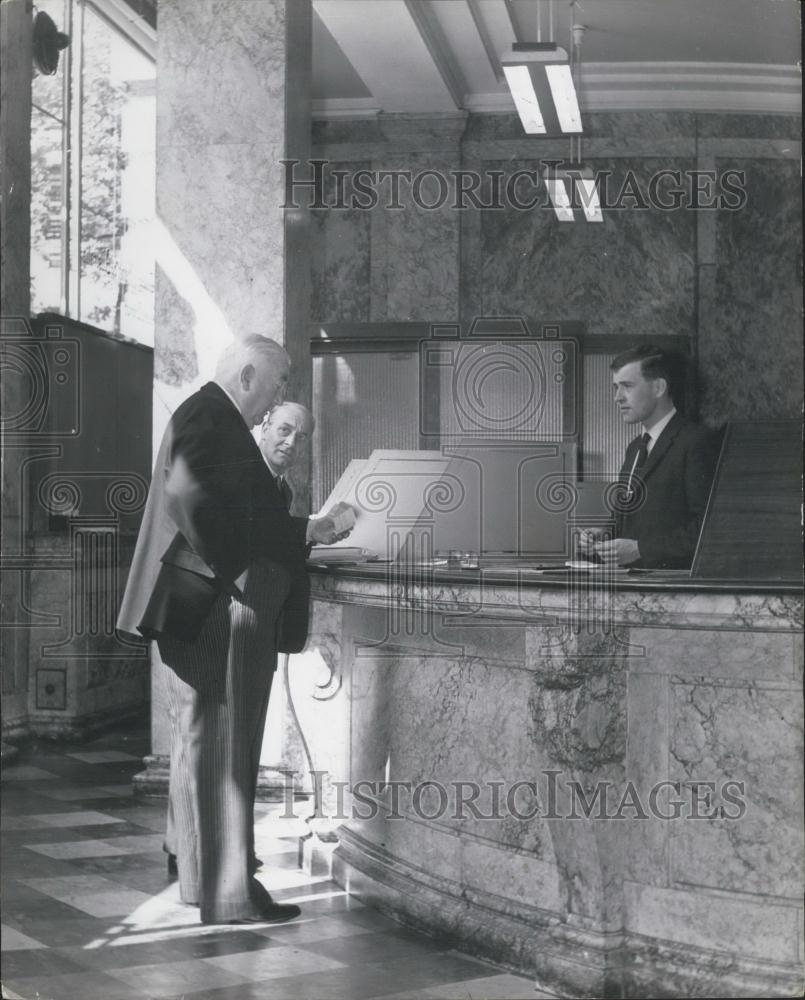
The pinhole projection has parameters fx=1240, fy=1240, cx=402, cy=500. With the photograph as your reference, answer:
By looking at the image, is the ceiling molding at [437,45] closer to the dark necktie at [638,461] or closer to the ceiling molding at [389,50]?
the ceiling molding at [389,50]

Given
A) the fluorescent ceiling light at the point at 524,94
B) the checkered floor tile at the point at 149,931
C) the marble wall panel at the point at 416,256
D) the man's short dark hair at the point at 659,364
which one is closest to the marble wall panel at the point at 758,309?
the man's short dark hair at the point at 659,364

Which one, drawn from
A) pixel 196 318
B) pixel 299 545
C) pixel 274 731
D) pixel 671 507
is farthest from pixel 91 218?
pixel 671 507

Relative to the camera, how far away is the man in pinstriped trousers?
381 centimetres

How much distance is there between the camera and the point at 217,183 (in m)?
4.15

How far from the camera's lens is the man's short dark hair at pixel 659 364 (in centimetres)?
359

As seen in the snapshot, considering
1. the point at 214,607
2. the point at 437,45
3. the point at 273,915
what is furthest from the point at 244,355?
the point at 273,915

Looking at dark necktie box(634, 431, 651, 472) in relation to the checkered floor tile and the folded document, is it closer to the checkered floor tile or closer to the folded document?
the folded document

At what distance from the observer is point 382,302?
6395 mm

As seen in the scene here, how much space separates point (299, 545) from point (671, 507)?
1.17 meters

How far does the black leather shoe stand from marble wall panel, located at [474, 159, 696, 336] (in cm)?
203

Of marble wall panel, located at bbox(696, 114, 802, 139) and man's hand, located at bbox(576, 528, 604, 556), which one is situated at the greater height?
marble wall panel, located at bbox(696, 114, 802, 139)

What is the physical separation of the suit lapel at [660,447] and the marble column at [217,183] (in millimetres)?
1199

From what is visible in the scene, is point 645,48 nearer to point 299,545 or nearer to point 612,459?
point 612,459

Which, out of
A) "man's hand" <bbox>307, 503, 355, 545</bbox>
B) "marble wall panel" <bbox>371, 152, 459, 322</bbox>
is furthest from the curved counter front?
"marble wall panel" <bbox>371, 152, 459, 322</bbox>
